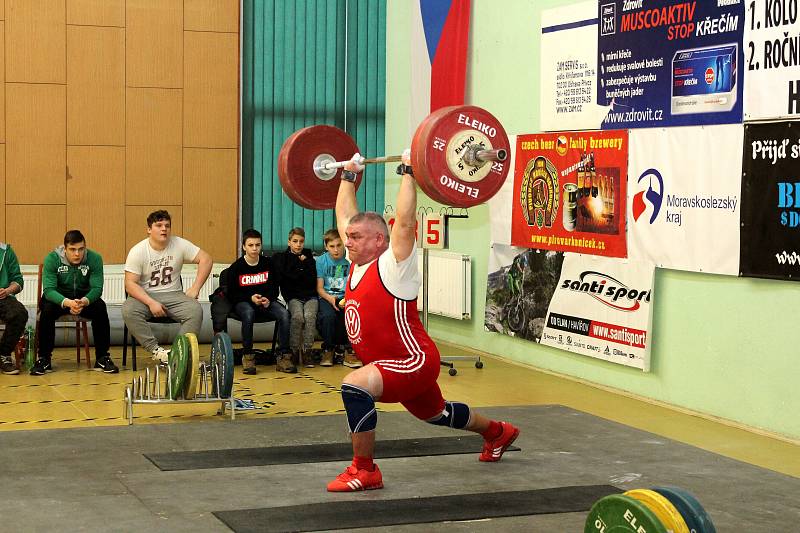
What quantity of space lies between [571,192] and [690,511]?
4.48 metres

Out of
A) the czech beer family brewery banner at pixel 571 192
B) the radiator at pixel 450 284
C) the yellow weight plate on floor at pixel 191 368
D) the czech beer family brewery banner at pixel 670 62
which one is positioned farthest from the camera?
the radiator at pixel 450 284

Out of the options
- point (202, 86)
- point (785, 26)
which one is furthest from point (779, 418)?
point (202, 86)

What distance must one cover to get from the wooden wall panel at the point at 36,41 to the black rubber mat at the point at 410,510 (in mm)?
5854

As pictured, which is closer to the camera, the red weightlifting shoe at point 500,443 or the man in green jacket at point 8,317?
the red weightlifting shoe at point 500,443

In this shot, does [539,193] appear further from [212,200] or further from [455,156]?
[455,156]

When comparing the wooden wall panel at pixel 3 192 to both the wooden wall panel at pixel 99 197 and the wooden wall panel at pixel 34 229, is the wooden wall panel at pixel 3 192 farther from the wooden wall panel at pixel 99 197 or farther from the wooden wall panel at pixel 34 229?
the wooden wall panel at pixel 99 197

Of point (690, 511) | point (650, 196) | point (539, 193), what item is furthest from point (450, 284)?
point (690, 511)

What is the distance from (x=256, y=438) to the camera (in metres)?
5.57

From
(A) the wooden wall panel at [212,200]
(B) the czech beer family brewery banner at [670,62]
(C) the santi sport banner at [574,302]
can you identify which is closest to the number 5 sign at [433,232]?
(C) the santi sport banner at [574,302]

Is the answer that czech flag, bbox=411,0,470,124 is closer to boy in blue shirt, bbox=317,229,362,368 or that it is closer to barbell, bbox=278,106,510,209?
boy in blue shirt, bbox=317,229,362,368

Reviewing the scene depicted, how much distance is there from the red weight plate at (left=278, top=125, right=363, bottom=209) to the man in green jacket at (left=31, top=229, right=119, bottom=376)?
262 centimetres

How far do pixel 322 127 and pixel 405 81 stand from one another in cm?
429

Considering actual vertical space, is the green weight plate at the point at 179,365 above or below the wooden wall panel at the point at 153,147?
below

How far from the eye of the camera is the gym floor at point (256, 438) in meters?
4.27
